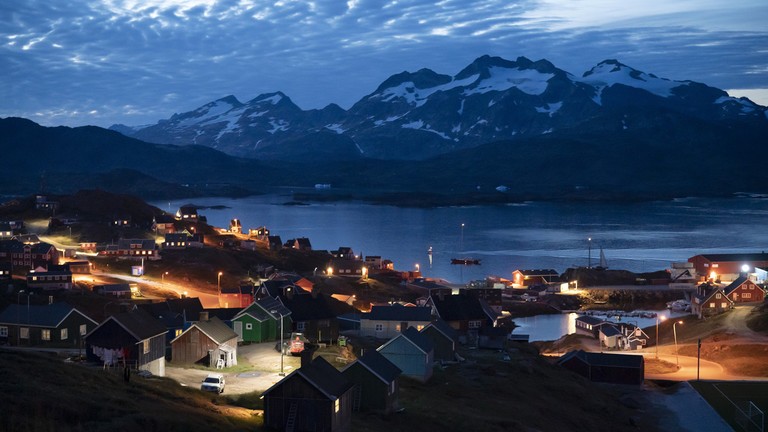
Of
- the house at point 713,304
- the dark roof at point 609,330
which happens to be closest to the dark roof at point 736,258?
the house at point 713,304

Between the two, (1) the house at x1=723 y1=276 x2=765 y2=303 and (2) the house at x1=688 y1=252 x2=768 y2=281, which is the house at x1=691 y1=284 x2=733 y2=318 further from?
(2) the house at x1=688 y1=252 x2=768 y2=281

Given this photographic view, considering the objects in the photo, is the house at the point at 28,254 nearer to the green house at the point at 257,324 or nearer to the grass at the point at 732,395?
the green house at the point at 257,324

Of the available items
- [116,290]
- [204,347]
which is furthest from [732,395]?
[116,290]

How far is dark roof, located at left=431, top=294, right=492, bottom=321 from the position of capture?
4219cm

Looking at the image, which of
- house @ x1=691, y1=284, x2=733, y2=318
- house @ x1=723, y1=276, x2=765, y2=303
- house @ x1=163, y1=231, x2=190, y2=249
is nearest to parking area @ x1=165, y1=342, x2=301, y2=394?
house @ x1=691, y1=284, x2=733, y2=318

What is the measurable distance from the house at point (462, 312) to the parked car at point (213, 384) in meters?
19.2

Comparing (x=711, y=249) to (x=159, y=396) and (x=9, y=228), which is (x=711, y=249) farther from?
(x=159, y=396)

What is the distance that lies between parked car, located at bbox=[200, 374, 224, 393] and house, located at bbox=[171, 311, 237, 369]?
3.53m

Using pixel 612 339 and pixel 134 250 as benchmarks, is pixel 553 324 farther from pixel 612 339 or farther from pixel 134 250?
pixel 134 250

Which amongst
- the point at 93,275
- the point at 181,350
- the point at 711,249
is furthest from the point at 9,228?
the point at 711,249

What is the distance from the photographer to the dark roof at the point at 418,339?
28181mm

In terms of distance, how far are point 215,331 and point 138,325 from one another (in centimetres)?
295

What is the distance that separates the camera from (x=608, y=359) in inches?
1443

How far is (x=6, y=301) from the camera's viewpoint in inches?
1650
